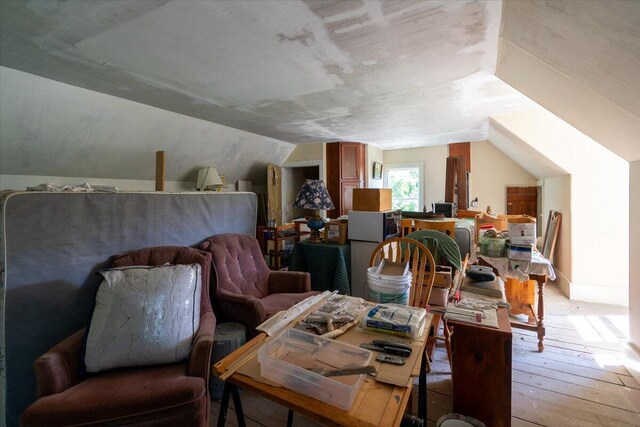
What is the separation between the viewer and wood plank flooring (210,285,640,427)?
1.69m

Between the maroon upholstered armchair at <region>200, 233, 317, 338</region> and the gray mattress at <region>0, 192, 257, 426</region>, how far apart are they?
1.69 feet

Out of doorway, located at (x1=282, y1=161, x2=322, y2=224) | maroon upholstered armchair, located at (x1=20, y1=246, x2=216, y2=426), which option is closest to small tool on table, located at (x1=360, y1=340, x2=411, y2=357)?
maroon upholstered armchair, located at (x1=20, y1=246, x2=216, y2=426)

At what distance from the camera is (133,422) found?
4.05 ft

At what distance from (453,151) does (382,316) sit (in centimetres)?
524

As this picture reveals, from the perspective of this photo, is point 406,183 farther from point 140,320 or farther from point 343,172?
point 140,320

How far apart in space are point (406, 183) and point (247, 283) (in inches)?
184

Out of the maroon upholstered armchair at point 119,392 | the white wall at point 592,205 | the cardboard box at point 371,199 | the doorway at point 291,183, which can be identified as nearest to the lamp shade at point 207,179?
the doorway at point 291,183

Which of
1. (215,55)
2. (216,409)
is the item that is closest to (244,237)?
(216,409)

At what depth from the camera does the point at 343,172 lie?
5.17m

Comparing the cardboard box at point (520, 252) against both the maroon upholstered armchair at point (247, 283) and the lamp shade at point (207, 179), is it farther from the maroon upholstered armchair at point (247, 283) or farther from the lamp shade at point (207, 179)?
the lamp shade at point (207, 179)

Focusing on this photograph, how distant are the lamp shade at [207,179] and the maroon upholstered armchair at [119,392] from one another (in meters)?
3.06

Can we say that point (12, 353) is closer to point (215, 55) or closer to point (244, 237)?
point (244, 237)

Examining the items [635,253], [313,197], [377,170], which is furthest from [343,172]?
[635,253]

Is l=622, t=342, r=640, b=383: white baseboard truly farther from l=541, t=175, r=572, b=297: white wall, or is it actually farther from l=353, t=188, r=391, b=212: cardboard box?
l=353, t=188, r=391, b=212: cardboard box
